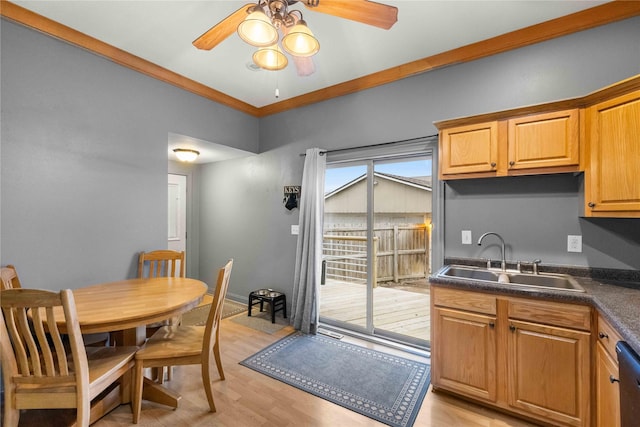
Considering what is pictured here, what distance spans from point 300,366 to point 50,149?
2800 millimetres

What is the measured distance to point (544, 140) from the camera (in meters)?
2.02

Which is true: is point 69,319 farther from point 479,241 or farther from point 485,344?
point 479,241

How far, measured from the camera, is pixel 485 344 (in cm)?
194

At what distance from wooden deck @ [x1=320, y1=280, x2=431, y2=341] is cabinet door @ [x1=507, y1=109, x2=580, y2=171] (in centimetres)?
199

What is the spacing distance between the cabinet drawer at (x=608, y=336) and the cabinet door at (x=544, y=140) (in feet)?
3.49

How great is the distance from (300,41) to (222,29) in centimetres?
51

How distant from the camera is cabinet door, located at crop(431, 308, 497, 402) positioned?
1.92 meters

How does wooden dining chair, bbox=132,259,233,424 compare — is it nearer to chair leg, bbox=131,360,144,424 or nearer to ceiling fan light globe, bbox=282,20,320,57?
chair leg, bbox=131,360,144,424

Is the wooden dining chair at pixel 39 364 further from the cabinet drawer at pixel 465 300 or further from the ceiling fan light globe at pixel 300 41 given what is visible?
the cabinet drawer at pixel 465 300

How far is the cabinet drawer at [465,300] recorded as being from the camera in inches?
76.0

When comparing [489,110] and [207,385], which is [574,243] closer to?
[489,110]

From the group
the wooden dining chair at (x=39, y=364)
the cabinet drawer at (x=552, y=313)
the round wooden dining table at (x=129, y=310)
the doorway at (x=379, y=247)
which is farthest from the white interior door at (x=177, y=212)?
the cabinet drawer at (x=552, y=313)

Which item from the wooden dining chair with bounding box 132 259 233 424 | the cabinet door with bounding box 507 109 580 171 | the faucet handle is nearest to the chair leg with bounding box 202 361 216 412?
the wooden dining chair with bounding box 132 259 233 424

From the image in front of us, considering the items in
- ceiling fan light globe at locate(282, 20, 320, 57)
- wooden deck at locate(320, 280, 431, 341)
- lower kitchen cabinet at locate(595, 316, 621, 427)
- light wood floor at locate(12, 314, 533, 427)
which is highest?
ceiling fan light globe at locate(282, 20, 320, 57)
